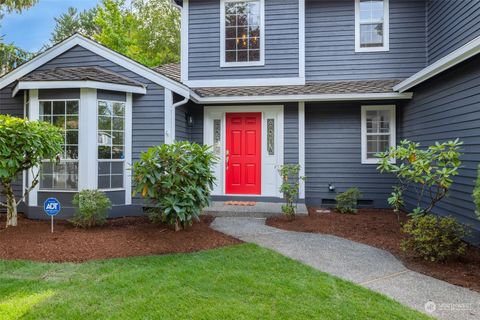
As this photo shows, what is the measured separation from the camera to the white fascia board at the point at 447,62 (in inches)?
163

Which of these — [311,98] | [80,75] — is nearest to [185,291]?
[80,75]

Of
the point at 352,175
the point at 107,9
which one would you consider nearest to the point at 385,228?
the point at 352,175

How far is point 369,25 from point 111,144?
671cm

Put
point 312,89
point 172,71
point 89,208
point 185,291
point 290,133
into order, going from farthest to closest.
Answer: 1. point 172,71
2. point 290,133
3. point 312,89
4. point 89,208
5. point 185,291

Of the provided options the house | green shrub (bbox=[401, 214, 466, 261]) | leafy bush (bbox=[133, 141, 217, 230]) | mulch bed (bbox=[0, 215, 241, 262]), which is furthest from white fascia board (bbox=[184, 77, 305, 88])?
green shrub (bbox=[401, 214, 466, 261])

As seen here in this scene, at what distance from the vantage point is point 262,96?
719cm

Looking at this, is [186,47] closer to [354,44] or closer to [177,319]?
[354,44]

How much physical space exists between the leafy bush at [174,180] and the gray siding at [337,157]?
361 centimetres

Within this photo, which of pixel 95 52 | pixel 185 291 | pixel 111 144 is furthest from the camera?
pixel 95 52

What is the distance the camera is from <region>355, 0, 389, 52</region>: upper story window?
7.78 m

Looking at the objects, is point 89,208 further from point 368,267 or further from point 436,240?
point 436,240

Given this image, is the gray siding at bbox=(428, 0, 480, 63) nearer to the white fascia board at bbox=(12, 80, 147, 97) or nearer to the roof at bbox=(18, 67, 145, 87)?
the roof at bbox=(18, 67, 145, 87)

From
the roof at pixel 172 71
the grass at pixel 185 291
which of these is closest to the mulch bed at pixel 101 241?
the grass at pixel 185 291

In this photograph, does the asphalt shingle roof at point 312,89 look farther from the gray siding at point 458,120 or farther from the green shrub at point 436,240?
the green shrub at point 436,240
